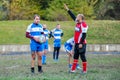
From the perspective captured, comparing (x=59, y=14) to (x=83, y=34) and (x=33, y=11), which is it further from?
(x=83, y=34)

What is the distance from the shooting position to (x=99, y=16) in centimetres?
6562

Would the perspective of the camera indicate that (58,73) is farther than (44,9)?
No

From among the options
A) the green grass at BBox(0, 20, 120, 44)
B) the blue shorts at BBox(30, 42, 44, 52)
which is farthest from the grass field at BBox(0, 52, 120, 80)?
the green grass at BBox(0, 20, 120, 44)

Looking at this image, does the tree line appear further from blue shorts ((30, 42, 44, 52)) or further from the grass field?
blue shorts ((30, 42, 44, 52))

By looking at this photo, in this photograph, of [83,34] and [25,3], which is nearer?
[83,34]

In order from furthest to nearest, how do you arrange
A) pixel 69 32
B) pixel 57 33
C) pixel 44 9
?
1. pixel 44 9
2. pixel 69 32
3. pixel 57 33

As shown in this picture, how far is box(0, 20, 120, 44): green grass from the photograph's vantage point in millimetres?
47031

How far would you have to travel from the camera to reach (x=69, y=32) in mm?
49750

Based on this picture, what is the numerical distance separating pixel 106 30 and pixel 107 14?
1681 centimetres

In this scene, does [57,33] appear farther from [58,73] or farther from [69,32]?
[69,32]

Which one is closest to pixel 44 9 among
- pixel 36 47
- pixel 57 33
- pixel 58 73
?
pixel 57 33

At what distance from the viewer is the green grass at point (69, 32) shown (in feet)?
154

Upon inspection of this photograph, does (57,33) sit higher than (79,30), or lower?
lower

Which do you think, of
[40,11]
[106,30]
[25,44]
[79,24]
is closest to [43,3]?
[40,11]
